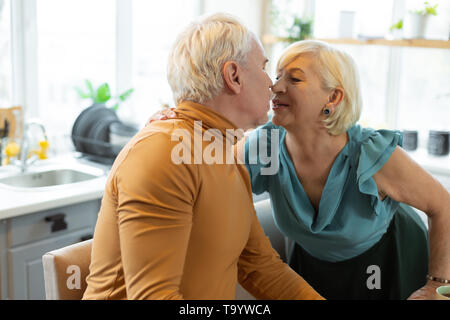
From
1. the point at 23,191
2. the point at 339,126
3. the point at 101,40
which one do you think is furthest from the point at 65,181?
the point at 339,126

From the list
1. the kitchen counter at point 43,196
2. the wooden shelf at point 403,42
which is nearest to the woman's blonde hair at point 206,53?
the kitchen counter at point 43,196

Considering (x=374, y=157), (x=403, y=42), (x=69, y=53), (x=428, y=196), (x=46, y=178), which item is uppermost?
(x=403, y=42)

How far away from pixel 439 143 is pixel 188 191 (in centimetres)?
256

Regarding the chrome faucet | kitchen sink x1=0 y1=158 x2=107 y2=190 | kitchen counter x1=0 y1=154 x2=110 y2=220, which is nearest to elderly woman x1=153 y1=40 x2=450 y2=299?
kitchen counter x1=0 y1=154 x2=110 y2=220

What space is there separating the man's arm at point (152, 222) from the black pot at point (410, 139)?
102 inches

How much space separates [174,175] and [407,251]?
1.01 metres

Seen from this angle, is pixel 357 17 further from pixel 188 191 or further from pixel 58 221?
pixel 188 191

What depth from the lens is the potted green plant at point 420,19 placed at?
3.12 metres

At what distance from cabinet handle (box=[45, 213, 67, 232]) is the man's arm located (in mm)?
1160

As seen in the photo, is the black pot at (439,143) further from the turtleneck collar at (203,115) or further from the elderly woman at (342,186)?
the turtleneck collar at (203,115)

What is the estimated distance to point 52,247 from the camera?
2.08m

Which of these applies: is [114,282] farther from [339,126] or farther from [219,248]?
[339,126]

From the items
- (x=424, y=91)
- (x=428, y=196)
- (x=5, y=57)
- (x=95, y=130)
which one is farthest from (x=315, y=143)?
(x=424, y=91)

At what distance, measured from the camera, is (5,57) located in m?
2.62
